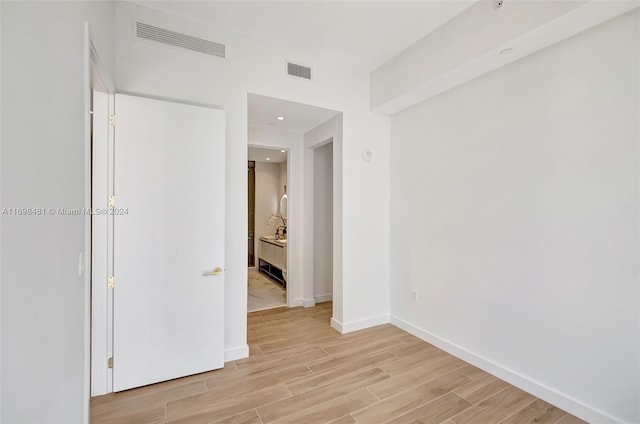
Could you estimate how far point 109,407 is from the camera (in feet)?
6.47

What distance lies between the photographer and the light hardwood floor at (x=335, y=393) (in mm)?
1907

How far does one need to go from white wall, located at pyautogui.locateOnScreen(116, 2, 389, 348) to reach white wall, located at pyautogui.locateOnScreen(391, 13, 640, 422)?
602 millimetres

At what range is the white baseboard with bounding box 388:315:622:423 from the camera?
186cm

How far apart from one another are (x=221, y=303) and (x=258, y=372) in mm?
663

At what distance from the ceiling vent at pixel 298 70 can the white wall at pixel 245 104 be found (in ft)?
0.24

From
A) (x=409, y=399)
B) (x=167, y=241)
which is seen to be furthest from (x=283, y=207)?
(x=409, y=399)

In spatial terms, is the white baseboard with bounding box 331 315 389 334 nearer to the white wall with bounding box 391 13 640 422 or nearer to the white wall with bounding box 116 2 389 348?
the white wall with bounding box 116 2 389 348

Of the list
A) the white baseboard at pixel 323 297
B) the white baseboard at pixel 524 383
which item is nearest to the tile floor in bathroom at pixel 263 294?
the white baseboard at pixel 323 297

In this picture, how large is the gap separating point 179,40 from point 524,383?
3.91 m

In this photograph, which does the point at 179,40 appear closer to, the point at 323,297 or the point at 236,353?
the point at 236,353

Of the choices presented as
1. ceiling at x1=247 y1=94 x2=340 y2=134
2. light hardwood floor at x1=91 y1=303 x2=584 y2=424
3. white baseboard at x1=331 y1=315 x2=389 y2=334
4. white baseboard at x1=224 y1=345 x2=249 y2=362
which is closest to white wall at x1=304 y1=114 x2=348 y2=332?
white baseboard at x1=331 y1=315 x2=389 y2=334
